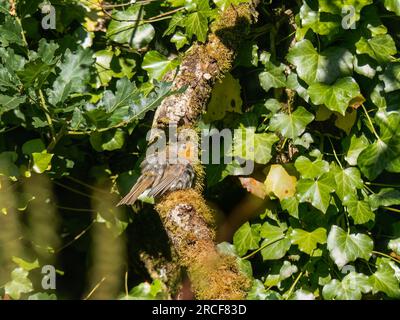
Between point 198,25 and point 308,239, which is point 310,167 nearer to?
A: point 308,239

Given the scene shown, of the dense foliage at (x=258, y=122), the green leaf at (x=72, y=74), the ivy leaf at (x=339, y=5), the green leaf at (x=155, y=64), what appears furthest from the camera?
the green leaf at (x=155, y=64)

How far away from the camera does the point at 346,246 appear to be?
6.82 ft

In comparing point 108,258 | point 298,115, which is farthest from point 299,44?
point 108,258

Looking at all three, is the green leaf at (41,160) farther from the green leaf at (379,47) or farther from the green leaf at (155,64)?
the green leaf at (379,47)

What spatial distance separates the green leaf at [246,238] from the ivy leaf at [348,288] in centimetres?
28

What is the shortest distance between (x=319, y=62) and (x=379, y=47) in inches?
7.2

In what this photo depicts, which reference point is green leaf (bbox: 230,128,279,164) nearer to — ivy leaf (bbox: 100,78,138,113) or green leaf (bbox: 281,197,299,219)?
green leaf (bbox: 281,197,299,219)

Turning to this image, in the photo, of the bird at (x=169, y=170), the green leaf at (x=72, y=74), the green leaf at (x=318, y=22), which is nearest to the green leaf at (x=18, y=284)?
the green leaf at (x=72, y=74)

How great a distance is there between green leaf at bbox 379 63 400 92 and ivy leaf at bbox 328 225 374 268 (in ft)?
1.52

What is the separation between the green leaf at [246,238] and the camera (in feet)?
7.41

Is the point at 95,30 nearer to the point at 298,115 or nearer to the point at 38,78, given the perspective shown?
the point at 38,78

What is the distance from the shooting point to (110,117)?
2.07 meters

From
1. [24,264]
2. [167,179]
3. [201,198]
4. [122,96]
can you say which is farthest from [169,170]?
[24,264]

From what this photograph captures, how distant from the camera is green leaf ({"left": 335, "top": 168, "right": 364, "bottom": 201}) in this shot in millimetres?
2062
